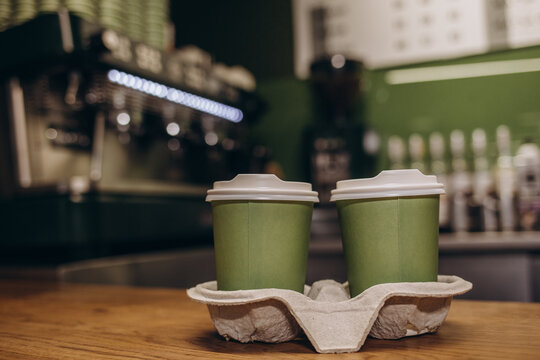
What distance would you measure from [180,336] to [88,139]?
156 centimetres

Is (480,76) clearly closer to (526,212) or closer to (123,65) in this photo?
(526,212)

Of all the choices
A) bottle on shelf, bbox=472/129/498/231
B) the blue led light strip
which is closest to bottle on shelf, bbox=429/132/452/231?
bottle on shelf, bbox=472/129/498/231

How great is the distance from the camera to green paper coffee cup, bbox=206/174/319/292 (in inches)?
22.8

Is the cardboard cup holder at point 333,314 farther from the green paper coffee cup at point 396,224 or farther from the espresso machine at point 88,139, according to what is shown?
the espresso machine at point 88,139

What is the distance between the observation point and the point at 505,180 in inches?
93.6

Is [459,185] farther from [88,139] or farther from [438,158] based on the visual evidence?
[88,139]

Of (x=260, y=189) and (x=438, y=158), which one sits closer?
(x=260, y=189)

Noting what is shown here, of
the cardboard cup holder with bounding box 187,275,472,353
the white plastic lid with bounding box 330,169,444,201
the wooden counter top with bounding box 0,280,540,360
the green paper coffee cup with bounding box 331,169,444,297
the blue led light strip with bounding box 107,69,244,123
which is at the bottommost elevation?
the wooden counter top with bounding box 0,280,540,360

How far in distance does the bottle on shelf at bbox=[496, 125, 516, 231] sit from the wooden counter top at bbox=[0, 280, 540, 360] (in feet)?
5.08

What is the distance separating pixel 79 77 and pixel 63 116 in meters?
0.19

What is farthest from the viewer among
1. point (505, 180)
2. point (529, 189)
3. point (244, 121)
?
point (244, 121)

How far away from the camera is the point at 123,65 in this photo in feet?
6.01

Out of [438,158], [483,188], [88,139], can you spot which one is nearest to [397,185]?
[88,139]

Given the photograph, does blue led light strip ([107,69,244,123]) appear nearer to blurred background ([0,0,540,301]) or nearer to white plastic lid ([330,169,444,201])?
blurred background ([0,0,540,301])
